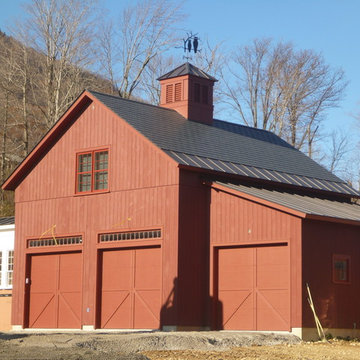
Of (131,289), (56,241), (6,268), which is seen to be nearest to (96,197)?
(56,241)

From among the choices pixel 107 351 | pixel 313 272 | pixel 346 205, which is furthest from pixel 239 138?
pixel 107 351

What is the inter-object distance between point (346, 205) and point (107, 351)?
1440 cm

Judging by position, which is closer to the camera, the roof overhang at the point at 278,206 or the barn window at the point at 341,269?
the roof overhang at the point at 278,206

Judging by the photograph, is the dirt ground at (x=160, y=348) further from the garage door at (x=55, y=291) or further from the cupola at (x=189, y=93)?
the cupola at (x=189, y=93)

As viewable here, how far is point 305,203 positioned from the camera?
992 inches

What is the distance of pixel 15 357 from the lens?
14.6 m

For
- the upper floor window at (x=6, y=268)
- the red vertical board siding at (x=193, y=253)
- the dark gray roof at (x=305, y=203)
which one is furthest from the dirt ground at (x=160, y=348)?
the upper floor window at (x=6, y=268)

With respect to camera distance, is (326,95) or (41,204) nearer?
(41,204)

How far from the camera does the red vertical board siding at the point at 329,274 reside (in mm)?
22562

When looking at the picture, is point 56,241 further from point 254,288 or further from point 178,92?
point 254,288

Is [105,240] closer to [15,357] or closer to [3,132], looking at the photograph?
[15,357]

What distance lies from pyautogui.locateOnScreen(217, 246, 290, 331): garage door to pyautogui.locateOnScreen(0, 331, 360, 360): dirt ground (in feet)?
8.02

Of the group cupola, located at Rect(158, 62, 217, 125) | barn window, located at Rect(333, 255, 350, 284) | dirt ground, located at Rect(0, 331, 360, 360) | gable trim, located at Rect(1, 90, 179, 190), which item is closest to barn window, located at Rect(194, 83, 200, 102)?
cupola, located at Rect(158, 62, 217, 125)

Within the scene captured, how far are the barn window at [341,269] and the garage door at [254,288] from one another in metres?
1.77
